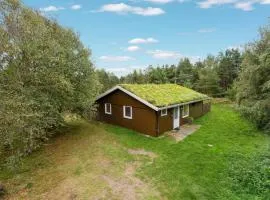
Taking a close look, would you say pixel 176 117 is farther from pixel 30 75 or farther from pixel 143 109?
pixel 30 75

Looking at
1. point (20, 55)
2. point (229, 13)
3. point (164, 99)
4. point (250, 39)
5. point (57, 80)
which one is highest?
point (229, 13)

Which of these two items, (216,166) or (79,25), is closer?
(216,166)

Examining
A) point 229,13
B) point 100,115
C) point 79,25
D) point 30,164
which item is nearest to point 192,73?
point 229,13

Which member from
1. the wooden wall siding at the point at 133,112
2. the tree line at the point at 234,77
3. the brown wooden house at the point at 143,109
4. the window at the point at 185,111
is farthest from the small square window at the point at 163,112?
the tree line at the point at 234,77

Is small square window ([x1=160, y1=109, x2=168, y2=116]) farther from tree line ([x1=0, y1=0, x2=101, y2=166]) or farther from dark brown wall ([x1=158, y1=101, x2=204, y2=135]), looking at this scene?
tree line ([x1=0, y1=0, x2=101, y2=166])

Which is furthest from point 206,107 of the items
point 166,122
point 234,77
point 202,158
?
point 234,77

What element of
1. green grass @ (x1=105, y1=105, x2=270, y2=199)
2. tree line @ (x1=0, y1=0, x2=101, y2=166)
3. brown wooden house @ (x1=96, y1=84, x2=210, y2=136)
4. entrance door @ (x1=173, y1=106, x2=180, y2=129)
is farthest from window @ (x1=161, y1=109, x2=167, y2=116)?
tree line @ (x1=0, y1=0, x2=101, y2=166)

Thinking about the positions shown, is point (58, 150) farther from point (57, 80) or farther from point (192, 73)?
point (192, 73)
